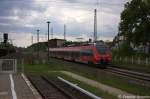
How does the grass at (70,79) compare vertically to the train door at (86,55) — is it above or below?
below

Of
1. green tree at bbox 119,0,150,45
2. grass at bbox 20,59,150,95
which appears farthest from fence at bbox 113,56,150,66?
grass at bbox 20,59,150,95

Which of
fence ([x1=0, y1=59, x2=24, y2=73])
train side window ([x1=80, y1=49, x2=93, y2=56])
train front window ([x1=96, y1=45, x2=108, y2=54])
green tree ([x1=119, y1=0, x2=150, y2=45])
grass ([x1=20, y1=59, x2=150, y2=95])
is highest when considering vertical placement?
green tree ([x1=119, y1=0, x2=150, y2=45])

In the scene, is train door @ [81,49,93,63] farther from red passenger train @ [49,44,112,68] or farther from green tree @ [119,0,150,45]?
green tree @ [119,0,150,45]

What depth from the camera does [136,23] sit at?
74.6 meters

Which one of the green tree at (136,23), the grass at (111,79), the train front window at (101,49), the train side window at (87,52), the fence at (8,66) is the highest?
the green tree at (136,23)

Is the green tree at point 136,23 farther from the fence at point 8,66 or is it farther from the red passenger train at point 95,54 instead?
the fence at point 8,66

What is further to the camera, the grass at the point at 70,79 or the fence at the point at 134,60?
the fence at the point at 134,60

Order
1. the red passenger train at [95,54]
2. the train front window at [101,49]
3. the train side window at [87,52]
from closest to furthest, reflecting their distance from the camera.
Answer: the red passenger train at [95,54]
the train front window at [101,49]
the train side window at [87,52]

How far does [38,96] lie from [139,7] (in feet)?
184

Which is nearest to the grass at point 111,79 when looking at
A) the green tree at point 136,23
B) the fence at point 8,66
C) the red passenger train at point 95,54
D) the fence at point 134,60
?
the fence at point 8,66

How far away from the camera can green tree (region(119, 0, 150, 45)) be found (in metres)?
72.3

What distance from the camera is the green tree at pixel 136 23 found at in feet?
237

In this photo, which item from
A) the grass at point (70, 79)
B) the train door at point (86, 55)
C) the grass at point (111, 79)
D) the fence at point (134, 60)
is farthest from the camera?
the fence at point (134, 60)

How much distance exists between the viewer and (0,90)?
23641mm
